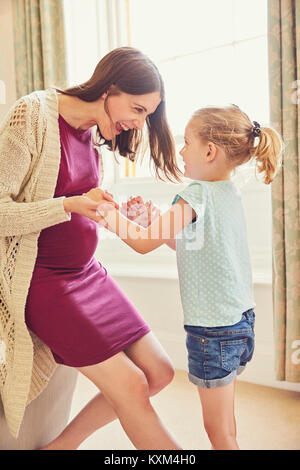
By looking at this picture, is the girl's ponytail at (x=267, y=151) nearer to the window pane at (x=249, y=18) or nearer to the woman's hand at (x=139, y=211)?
the woman's hand at (x=139, y=211)

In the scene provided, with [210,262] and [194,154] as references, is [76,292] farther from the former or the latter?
[194,154]

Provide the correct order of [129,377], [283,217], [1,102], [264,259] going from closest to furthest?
[129,377]
[283,217]
[264,259]
[1,102]

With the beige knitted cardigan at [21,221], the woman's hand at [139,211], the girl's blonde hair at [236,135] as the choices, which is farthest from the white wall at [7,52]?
the girl's blonde hair at [236,135]

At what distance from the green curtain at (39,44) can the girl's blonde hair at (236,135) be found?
1.60 metres

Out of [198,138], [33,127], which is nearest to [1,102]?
[33,127]

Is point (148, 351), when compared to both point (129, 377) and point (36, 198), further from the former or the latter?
point (36, 198)

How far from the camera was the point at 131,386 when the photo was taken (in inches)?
46.6

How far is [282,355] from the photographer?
200cm

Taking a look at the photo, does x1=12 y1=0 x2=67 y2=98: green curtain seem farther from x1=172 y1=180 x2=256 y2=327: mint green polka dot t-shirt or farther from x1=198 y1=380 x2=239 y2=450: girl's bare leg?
x1=198 y1=380 x2=239 y2=450: girl's bare leg

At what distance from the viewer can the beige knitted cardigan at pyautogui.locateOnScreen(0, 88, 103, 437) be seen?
1202mm

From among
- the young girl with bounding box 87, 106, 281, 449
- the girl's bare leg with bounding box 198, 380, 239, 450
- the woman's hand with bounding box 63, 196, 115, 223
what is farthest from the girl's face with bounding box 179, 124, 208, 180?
the girl's bare leg with bounding box 198, 380, 239, 450

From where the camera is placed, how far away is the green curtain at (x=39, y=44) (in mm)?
2631

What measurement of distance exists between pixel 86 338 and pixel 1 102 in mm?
2381

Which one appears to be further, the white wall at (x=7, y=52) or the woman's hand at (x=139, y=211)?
the white wall at (x=7, y=52)
